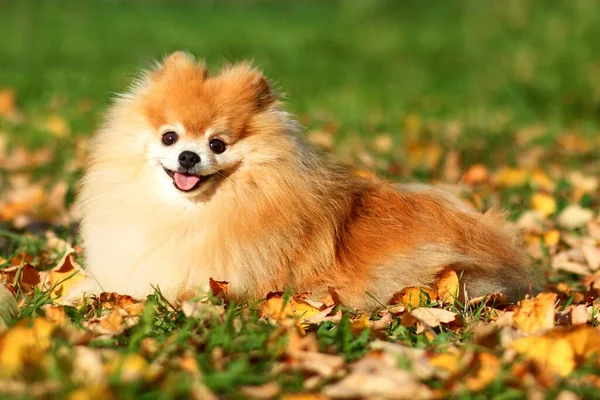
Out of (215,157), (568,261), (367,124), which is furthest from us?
(367,124)

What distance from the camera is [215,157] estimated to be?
3316 millimetres

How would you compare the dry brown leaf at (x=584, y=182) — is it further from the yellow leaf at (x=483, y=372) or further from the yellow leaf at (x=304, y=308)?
the yellow leaf at (x=483, y=372)

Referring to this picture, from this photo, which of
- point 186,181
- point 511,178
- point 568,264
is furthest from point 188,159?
point 511,178

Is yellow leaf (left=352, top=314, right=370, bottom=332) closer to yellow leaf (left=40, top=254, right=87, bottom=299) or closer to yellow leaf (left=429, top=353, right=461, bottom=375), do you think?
yellow leaf (left=429, top=353, right=461, bottom=375)

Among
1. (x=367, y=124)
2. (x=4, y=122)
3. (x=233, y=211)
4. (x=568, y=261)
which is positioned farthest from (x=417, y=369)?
(x=4, y=122)

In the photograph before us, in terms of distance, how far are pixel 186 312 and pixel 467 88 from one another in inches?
295

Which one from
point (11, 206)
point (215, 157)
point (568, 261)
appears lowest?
point (568, 261)

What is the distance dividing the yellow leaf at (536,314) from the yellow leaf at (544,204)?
207 centimetres

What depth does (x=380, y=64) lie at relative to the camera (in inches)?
456

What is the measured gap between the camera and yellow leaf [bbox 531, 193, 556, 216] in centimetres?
513

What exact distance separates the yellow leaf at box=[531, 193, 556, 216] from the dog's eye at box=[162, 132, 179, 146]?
270cm

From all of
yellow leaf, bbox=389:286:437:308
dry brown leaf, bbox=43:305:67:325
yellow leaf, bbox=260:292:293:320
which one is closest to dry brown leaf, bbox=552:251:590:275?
yellow leaf, bbox=389:286:437:308

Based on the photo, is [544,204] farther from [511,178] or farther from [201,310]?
[201,310]

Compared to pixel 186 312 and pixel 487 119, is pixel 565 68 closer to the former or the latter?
pixel 487 119
